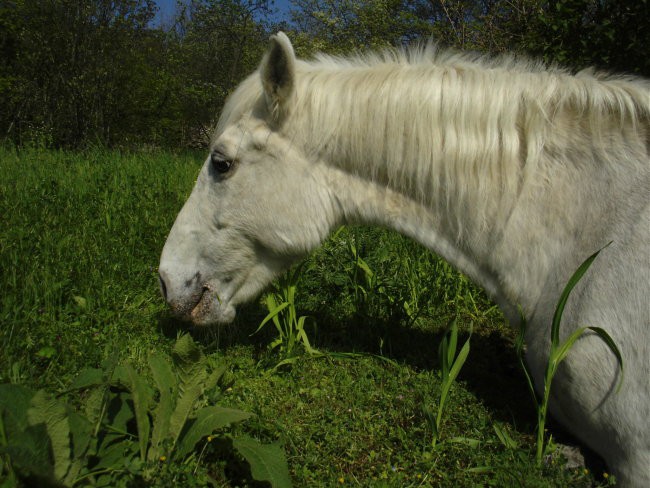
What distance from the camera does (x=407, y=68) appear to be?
2.09m

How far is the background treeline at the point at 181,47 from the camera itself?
13.7 ft

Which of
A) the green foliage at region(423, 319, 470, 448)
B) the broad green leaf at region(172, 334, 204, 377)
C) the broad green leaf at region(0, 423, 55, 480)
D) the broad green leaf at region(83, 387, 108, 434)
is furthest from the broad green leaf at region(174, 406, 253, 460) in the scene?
the green foliage at region(423, 319, 470, 448)

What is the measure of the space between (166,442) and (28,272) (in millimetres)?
1916

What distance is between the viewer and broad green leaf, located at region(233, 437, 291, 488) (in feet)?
5.21

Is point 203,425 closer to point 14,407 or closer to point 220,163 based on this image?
point 14,407

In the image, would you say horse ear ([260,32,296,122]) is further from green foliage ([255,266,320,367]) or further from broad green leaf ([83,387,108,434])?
broad green leaf ([83,387,108,434])

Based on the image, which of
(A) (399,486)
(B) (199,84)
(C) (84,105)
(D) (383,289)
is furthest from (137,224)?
(B) (199,84)

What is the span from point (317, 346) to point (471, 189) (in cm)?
146

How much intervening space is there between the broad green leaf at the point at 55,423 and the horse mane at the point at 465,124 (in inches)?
54.5

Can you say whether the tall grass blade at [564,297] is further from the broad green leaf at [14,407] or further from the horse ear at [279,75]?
the broad green leaf at [14,407]

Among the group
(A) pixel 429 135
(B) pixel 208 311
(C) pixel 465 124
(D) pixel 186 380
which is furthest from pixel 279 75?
(D) pixel 186 380

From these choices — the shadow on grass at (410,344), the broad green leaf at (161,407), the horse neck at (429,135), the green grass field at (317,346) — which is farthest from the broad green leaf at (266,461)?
the horse neck at (429,135)

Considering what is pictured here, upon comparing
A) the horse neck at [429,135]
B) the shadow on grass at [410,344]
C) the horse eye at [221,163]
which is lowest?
the shadow on grass at [410,344]

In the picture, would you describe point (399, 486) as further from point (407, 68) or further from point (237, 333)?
point (407, 68)
